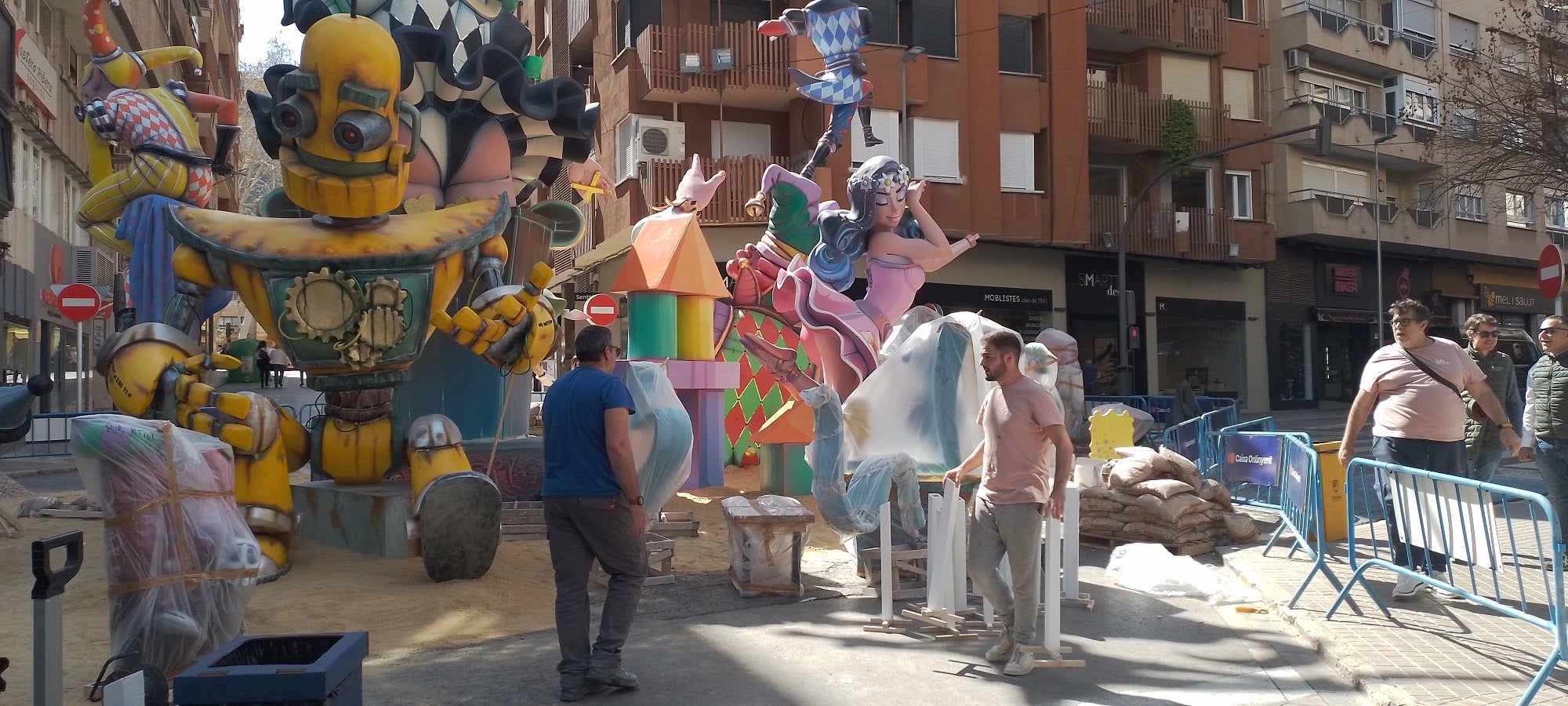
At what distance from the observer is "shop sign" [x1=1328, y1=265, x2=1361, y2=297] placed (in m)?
32.5

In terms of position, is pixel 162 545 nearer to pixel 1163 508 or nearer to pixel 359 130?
pixel 359 130

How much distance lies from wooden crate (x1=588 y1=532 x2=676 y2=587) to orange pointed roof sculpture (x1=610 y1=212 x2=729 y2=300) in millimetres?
3914

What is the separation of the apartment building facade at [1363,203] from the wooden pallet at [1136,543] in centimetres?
2338

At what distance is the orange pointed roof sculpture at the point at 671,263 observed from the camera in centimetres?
1180

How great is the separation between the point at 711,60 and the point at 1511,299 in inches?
1089

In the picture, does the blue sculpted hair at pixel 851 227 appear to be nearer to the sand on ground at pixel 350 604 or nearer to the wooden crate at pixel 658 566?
the sand on ground at pixel 350 604

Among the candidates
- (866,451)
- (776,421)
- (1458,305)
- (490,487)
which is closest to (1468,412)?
(866,451)

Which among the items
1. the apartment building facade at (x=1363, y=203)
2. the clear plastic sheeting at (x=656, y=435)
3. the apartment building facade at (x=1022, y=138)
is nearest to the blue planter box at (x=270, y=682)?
the clear plastic sheeting at (x=656, y=435)

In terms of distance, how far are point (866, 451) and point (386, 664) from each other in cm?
365

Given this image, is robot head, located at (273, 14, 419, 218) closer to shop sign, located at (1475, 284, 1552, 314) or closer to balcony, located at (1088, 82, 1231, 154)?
balcony, located at (1088, 82, 1231, 154)

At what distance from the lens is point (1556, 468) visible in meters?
7.92

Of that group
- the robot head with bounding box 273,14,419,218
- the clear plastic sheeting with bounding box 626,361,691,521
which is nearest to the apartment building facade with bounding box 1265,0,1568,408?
the clear plastic sheeting with bounding box 626,361,691,521

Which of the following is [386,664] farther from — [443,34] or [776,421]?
[776,421]

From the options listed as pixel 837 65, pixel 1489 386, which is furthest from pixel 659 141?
pixel 1489 386
